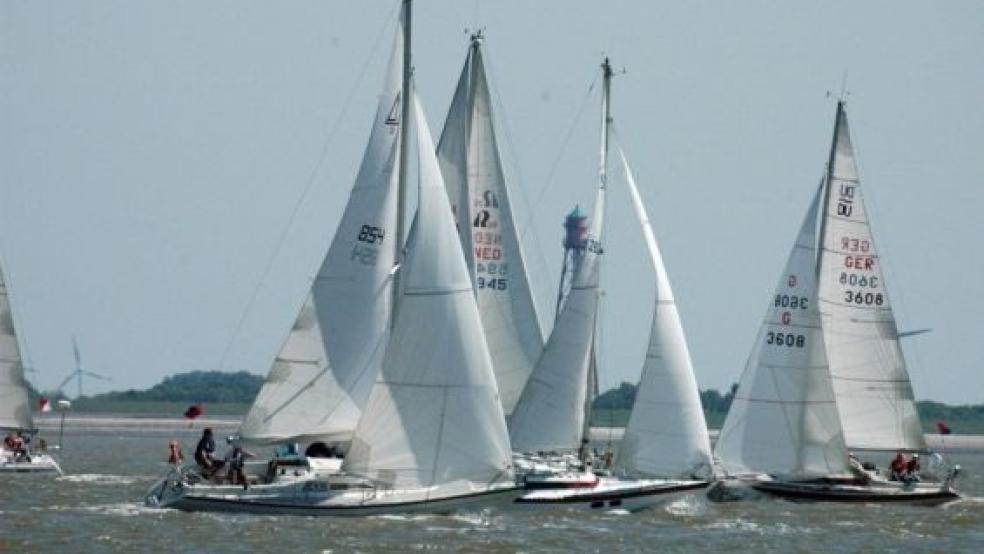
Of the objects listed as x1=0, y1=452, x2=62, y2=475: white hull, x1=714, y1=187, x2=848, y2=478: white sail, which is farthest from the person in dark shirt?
x1=0, y1=452, x2=62, y2=475: white hull

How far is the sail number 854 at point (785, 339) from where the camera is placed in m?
61.5

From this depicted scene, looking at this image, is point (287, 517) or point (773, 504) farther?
point (773, 504)

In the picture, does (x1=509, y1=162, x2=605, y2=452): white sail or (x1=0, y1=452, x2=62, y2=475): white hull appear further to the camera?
(x1=0, y1=452, x2=62, y2=475): white hull

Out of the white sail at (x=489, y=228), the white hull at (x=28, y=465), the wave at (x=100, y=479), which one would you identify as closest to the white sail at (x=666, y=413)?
the white sail at (x=489, y=228)

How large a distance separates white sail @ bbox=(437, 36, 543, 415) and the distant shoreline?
8382 centimetres

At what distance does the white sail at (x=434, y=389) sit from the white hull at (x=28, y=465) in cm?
2340

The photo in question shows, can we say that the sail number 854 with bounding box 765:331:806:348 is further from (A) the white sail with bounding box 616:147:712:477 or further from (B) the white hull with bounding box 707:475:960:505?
(A) the white sail with bounding box 616:147:712:477

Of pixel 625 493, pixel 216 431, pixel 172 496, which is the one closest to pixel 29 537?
pixel 172 496

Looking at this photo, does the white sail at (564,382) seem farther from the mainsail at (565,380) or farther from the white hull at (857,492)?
the white hull at (857,492)

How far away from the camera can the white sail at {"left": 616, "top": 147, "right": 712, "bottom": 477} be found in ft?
176

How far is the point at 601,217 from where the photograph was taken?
→ 56031 mm

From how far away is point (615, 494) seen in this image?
52.4 metres

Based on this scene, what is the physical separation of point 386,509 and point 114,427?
107 metres

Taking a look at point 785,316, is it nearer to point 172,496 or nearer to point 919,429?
point 919,429
